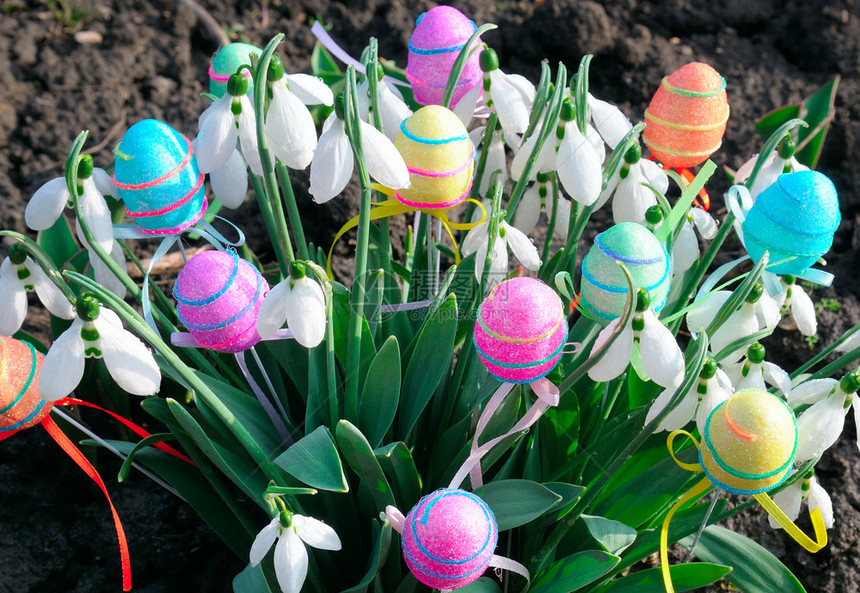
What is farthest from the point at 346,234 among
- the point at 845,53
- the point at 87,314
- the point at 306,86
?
the point at 845,53

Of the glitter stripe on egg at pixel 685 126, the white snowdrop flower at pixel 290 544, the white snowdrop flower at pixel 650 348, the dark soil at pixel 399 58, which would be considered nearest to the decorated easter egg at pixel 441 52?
the glitter stripe on egg at pixel 685 126

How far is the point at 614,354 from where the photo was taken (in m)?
1.04

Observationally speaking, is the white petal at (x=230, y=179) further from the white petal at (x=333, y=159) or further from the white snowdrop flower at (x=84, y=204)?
the white petal at (x=333, y=159)

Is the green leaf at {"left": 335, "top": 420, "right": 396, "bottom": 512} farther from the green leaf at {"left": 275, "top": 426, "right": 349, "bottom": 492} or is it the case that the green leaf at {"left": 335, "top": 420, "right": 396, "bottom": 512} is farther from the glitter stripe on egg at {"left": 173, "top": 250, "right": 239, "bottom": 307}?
the glitter stripe on egg at {"left": 173, "top": 250, "right": 239, "bottom": 307}

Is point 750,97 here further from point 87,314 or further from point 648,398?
point 87,314

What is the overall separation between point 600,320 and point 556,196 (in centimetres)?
33

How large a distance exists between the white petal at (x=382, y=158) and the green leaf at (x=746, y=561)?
86 cm

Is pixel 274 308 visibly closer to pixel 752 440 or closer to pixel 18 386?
pixel 18 386

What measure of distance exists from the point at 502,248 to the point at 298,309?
34cm

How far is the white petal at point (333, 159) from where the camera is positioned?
1030 millimetres

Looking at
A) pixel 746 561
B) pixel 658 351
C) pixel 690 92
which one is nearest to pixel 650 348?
pixel 658 351

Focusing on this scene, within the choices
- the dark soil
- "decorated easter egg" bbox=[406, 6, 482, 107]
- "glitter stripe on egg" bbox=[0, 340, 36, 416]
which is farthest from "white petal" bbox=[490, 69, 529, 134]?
the dark soil

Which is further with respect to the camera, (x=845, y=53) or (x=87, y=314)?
(x=845, y=53)

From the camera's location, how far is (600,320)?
1.14m
